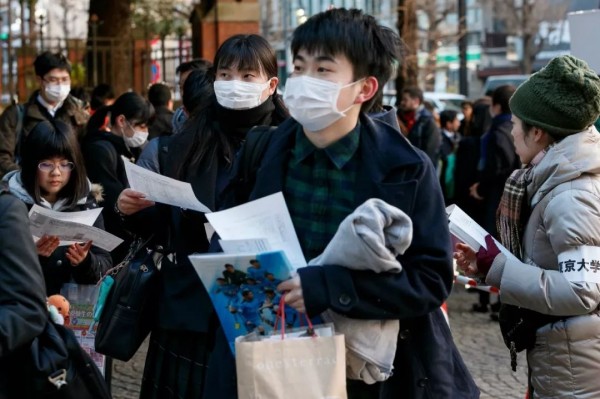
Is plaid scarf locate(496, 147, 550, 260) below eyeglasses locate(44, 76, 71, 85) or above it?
below

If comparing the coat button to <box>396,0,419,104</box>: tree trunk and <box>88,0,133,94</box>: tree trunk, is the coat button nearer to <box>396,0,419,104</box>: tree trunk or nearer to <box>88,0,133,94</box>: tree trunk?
<box>88,0,133,94</box>: tree trunk

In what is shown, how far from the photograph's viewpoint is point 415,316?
Result: 3340 mm

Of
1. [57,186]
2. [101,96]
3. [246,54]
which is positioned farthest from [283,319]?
[101,96]

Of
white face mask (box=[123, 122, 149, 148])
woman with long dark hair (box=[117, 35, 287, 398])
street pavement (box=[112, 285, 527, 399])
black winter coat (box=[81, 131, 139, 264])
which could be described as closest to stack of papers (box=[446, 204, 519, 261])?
woman with long dark hair (box=[117, 35, 287, 398])

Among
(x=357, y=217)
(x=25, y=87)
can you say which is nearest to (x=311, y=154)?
(x=357, y=217)

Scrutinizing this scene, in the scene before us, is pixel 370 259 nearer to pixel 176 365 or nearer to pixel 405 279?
pixel 405 279

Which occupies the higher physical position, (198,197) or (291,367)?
(198,197)

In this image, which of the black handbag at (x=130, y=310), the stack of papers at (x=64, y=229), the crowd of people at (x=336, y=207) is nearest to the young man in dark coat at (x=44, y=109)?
the crowd of people at (x=336, y=207)

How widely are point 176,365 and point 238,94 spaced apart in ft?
3.71

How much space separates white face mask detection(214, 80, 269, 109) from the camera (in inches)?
191

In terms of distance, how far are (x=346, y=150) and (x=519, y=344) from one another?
53.3 inches

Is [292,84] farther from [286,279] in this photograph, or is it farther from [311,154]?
[286,279]

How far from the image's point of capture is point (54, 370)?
137 inches

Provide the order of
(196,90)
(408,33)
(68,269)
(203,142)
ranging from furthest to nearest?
(408,33), (68,269), (196,90), (203,142)
